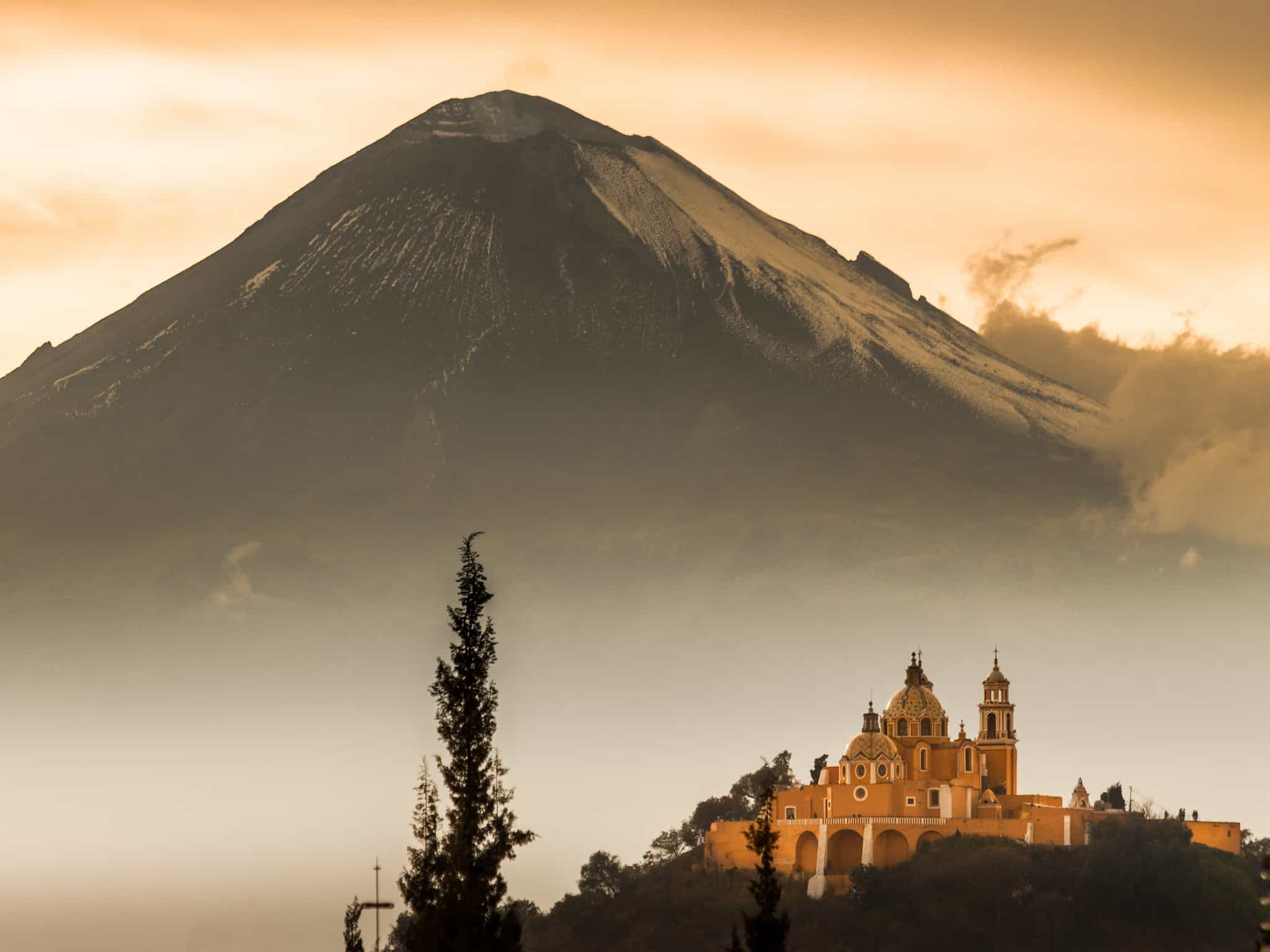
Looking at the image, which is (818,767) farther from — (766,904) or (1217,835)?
(766,904)

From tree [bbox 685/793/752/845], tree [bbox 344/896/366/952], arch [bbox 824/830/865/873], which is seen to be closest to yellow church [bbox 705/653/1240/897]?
arch [bbox 824/830/865/873]

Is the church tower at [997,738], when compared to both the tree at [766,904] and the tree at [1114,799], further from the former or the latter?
the tree at [766,904]

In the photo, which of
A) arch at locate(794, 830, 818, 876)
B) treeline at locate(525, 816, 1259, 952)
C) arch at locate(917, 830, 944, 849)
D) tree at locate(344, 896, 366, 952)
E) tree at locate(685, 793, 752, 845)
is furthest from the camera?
tree at locate(685, 793, 752, 845)

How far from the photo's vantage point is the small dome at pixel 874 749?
12062cm

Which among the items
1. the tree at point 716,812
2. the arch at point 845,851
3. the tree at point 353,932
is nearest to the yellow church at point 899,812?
the arch at point 845,851

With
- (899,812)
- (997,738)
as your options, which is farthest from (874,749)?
(997,738)

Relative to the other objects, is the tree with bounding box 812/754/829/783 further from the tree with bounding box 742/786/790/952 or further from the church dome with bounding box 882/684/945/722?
the tree with bounding box 742/786/790/952

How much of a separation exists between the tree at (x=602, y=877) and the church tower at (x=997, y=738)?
1618 centimetres

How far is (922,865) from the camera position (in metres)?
119

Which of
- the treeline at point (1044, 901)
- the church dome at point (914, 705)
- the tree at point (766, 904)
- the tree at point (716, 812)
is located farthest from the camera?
the tree at point (716, 812)

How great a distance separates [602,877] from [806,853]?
13.1m

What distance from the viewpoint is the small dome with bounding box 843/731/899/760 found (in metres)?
121

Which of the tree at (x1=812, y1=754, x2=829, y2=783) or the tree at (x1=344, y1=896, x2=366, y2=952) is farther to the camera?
the tree at (x1=812, y1=754, x2=829, y2=783)

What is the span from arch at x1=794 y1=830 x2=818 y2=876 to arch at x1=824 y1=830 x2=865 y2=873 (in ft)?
1.95
